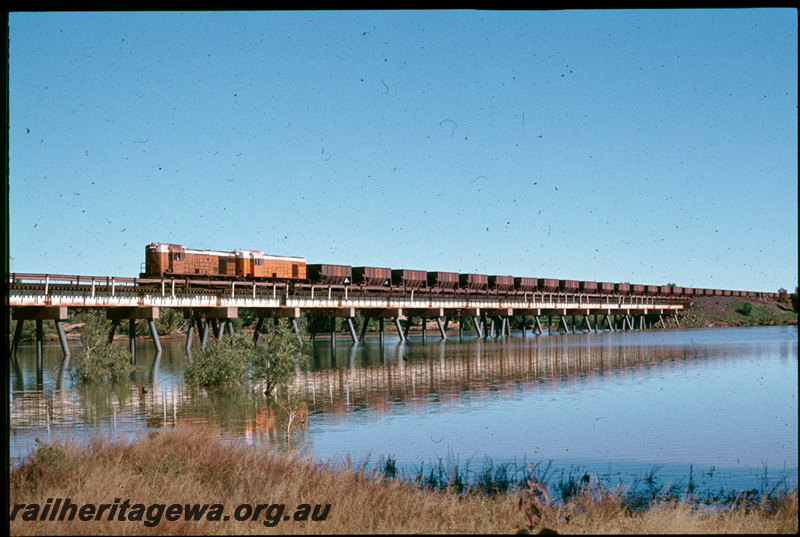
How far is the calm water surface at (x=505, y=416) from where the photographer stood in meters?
17.9

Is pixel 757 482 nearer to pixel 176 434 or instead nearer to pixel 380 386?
pixel 176 434

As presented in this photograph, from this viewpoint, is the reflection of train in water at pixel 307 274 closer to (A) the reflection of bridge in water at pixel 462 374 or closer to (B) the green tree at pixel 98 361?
(A) the reflection of bridge in water at pixel 462 374

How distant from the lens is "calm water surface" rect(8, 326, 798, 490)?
17891 mm

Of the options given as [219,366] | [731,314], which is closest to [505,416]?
[219,366]

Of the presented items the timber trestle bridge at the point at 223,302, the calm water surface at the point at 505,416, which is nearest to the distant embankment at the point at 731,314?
the timber trestle bridge at the point at 223,302

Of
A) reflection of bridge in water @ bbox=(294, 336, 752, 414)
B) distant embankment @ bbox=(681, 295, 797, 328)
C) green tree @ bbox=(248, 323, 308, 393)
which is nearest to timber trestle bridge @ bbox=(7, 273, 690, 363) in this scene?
reflection of bridge in water @ bbox=(294, 336, 752, 414)

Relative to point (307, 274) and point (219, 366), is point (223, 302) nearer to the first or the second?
point (219, 366)

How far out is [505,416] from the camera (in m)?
24.8

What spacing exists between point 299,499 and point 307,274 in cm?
5592

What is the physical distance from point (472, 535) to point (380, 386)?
2407cm

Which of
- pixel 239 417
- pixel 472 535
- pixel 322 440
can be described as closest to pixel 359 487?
pixel 472 535

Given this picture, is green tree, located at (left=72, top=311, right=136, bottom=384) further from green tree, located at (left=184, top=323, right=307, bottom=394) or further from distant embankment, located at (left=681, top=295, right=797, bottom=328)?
distant embankment, located at (left=681, top=295, right=797, bottom=328)

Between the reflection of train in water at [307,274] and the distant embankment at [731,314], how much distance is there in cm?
3207

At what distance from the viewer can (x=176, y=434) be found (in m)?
16.3
